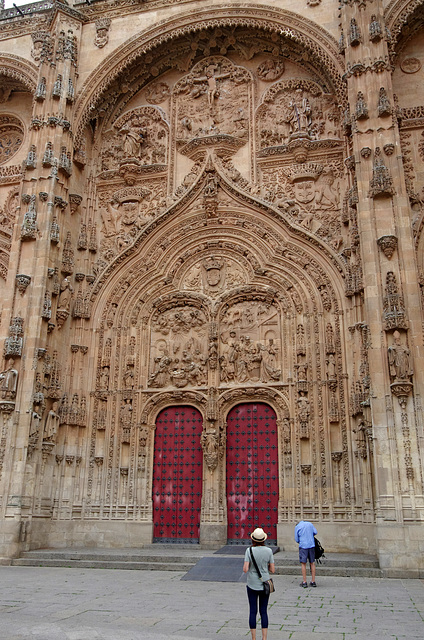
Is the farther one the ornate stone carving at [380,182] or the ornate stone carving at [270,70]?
the ornate stone carving at [270,70]

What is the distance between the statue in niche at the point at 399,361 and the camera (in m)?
13.0

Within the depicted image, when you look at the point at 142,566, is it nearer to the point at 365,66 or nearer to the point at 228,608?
the point at 228,608

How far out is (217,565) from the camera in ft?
39.9

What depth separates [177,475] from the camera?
1642 centimetres

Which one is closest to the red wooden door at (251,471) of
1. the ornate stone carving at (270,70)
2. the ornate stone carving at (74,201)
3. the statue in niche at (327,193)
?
the statue in niche at (327,193)

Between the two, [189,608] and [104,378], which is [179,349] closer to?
[104,378]

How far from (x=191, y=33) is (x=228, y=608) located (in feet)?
56.0

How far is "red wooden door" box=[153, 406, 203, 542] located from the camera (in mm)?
15992

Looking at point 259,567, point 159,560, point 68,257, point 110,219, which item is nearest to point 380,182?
point 110,219

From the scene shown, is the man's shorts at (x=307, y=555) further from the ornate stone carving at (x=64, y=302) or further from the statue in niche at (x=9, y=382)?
the ornate stone carving at (x=64, y=302)

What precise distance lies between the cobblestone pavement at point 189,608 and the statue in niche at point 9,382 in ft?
15.8

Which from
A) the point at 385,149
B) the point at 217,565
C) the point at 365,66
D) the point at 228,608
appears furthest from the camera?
the point at 365,66

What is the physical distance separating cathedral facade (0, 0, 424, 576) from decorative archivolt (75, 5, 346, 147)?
0.06 metres

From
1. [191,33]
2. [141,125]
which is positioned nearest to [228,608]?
[141,125]
